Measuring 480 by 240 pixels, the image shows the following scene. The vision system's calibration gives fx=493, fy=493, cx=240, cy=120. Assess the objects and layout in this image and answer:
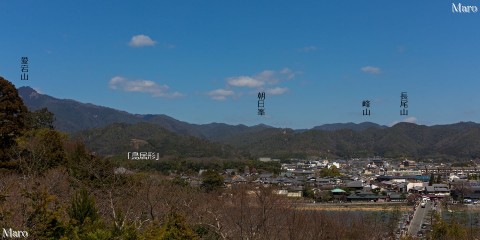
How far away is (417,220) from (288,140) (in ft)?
269

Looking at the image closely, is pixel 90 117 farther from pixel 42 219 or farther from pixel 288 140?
pixel 42 219

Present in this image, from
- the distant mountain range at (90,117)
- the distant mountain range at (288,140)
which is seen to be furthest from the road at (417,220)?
the distant mountain range at (90,117)

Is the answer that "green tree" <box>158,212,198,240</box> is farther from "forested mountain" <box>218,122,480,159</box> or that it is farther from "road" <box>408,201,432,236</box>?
"forested mountain" <box>218,122,480,159</box>

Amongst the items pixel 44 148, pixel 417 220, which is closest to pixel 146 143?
pixel 417 220

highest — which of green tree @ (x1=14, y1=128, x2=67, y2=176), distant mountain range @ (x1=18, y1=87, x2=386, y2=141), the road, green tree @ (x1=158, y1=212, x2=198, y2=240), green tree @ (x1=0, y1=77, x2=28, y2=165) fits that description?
distant mountain range @ (x1=18, y1=87, x2=386, y2=141)

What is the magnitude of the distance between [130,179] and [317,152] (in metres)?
86.7

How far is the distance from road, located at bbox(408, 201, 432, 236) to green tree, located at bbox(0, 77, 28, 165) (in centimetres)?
1377

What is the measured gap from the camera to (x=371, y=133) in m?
119

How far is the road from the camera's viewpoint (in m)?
20.9

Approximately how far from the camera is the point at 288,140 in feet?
351

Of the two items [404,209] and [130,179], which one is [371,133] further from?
[130,179]

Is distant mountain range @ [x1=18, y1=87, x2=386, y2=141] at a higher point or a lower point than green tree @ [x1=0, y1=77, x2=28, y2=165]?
higher

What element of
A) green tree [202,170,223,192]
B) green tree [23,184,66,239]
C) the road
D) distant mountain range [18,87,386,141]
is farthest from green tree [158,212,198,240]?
distant mountain range [18,87,386,141]

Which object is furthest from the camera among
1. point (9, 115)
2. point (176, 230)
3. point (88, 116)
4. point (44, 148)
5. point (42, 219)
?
point (88, 116)
